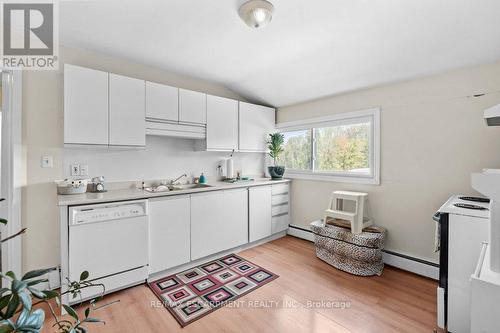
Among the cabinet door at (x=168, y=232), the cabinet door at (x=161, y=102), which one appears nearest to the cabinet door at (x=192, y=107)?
the cabinet door at (x=161, y=102)

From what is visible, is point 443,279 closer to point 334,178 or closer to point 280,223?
point 334,178

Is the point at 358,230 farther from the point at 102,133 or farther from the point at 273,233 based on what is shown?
the point at 102,133

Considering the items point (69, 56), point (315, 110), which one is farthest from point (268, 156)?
point (69, 56)

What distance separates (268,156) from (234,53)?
6.27ft

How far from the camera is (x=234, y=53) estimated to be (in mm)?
2525

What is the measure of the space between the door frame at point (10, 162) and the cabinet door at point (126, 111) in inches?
28.7

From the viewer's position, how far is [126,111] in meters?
2.40

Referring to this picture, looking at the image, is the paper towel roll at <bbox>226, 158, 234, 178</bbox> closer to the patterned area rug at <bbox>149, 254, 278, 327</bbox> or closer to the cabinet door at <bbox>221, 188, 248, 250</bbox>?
the cabinet door at <bbox>221, 188, 248, 250</bbox>

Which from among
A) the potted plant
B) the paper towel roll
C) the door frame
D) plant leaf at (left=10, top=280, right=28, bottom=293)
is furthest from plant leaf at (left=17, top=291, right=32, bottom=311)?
the potted plant

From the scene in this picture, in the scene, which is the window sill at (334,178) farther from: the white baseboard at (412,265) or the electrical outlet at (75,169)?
the electrical outlet at (75,169)

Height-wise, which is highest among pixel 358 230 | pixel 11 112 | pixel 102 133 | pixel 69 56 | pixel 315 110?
pixel 69 56

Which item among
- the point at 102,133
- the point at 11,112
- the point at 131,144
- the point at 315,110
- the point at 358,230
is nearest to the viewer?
the point at 11,112

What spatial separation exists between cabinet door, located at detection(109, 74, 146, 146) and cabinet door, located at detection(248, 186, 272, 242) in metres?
1.55

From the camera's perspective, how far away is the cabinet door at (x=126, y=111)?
7.61ft
